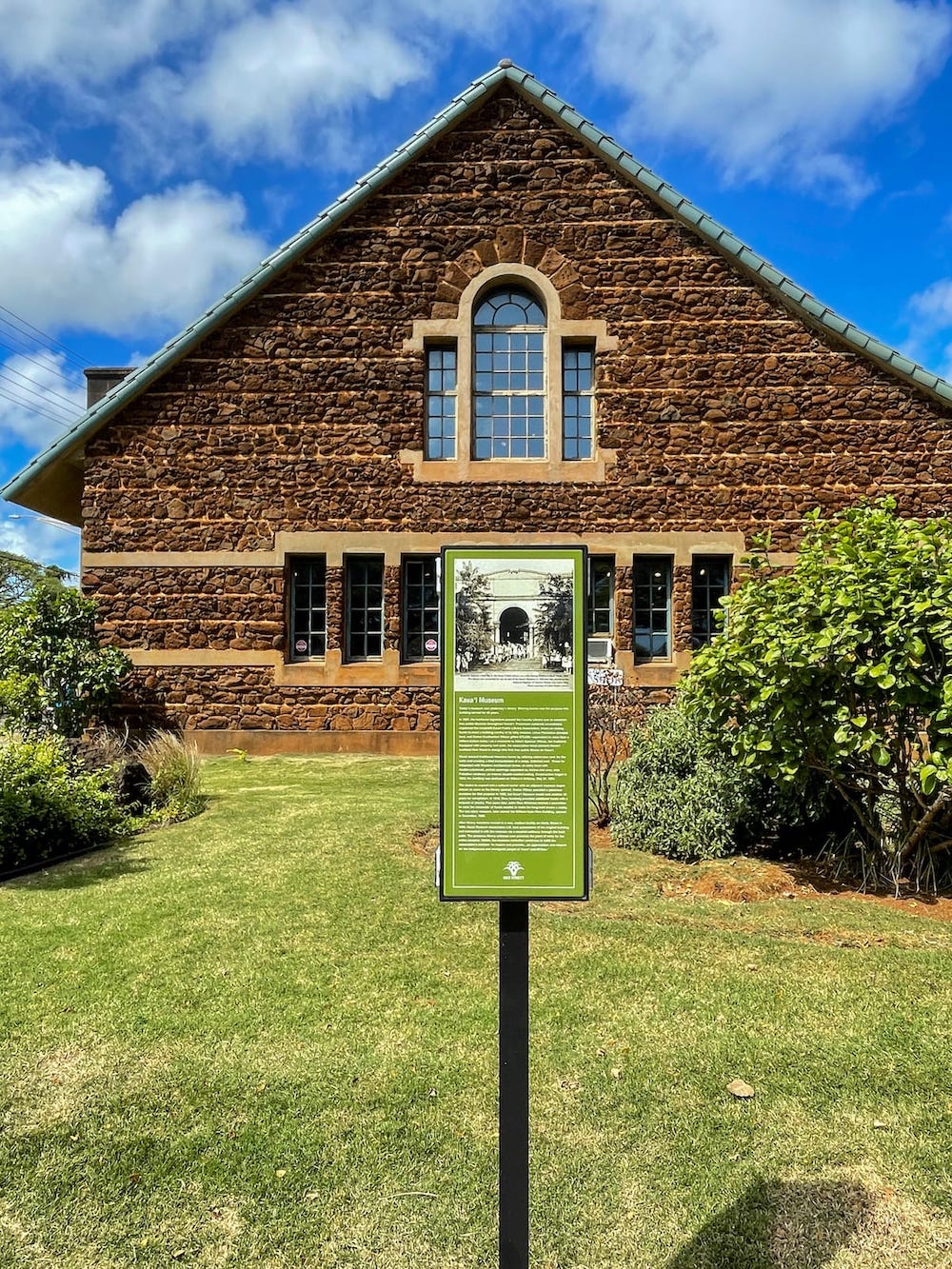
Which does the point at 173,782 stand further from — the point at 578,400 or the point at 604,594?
the point at 578,400

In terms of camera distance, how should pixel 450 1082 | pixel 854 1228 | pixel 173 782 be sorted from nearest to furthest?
pixel 854 1228
pixel 450 1082
pixel 173 782

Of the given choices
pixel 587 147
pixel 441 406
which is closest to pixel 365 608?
pixel 441 406

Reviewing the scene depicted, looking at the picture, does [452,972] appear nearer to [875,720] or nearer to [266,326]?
[875,720]

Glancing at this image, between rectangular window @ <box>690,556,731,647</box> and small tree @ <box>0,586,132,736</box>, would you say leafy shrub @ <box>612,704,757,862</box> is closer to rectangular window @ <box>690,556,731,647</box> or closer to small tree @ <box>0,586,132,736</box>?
rectangular window @ <box>690,556,731,647</box>

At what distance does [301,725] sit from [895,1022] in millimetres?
11174

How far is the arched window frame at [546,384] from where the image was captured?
13883 mm

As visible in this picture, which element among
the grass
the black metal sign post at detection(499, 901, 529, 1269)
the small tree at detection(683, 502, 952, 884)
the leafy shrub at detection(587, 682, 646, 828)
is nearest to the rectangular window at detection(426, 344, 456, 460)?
the leafy shrub at detection(587, 682, 646, 828)

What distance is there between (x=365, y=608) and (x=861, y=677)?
31.8ft

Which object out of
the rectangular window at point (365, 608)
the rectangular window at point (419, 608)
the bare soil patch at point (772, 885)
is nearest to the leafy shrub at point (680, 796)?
the bare soil patch at point (772, 885)

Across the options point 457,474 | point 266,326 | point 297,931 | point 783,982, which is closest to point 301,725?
point 457,474

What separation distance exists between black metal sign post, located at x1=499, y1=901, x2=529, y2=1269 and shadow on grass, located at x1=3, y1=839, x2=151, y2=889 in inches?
210

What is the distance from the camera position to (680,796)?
25.4 ft

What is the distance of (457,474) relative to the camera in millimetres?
13945

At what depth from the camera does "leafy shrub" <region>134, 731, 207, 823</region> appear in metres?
9.37
